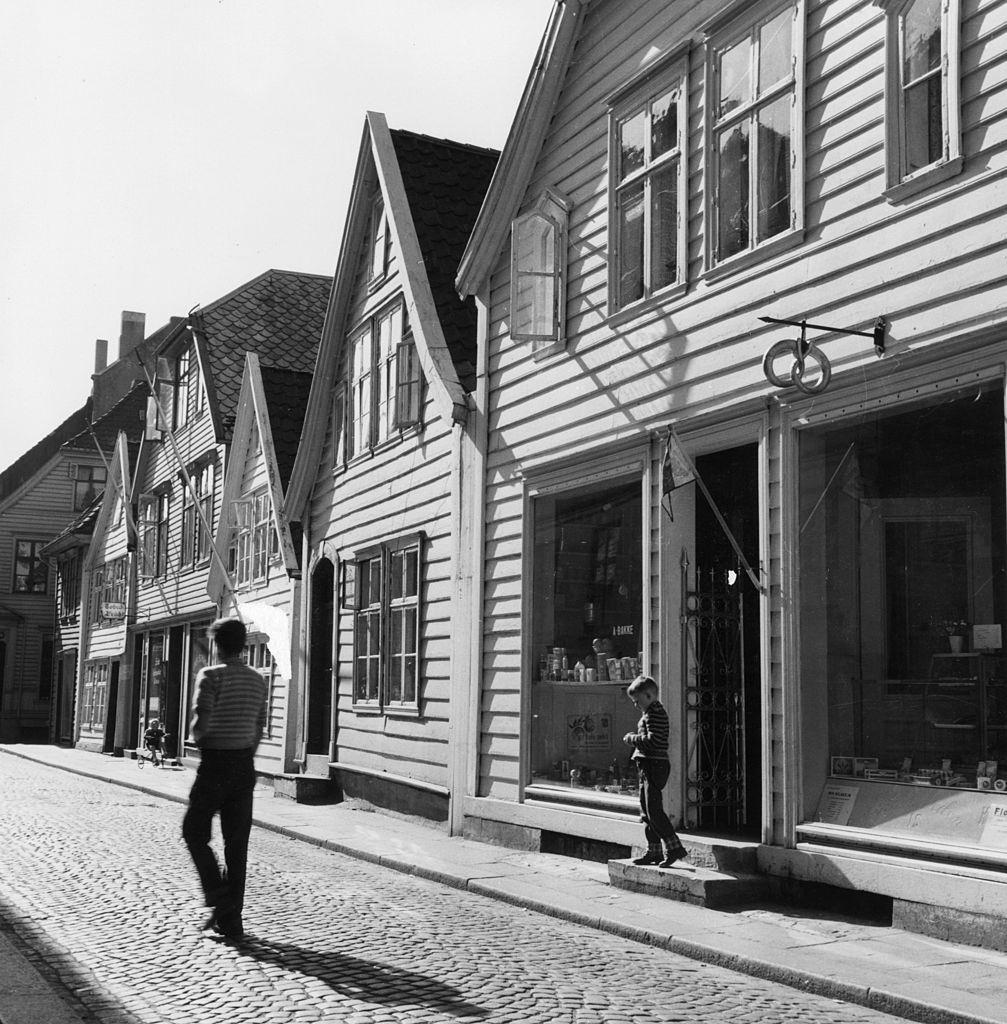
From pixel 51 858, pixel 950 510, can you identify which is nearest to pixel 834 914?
pixel 950 510

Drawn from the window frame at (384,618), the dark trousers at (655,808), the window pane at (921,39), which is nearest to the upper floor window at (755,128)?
the window pane at (921,39)

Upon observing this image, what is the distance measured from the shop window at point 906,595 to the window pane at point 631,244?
285 centimetres

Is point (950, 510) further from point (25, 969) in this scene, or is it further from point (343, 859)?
point (343, 859)

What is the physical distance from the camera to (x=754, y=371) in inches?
397

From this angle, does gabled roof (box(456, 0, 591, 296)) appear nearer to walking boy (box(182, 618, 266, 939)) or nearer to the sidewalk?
the sidewalk

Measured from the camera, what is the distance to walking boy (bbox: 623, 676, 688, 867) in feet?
32.5

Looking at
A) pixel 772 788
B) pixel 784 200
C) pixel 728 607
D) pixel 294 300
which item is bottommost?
pixel 772 788

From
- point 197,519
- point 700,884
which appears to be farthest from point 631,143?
point 197,519

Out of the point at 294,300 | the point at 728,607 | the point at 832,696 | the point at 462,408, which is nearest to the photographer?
the point at 832,696

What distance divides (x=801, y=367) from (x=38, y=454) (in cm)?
4757

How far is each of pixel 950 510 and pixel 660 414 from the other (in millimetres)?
3102

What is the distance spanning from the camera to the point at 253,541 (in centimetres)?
2495

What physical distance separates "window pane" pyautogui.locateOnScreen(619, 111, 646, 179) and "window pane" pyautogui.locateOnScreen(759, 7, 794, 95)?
1.75 meters

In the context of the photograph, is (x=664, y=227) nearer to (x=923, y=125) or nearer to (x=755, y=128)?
(x=755, y=128)
